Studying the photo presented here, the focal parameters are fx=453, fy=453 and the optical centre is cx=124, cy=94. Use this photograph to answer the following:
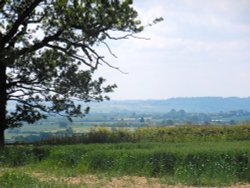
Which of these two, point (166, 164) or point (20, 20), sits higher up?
point (20, 20)

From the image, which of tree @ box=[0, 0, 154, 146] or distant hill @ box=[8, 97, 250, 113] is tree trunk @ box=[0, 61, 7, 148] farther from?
distant hill @ box=[8, 97, 250, 113]

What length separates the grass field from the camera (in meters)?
11.5

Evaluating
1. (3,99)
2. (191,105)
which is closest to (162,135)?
(3,99)

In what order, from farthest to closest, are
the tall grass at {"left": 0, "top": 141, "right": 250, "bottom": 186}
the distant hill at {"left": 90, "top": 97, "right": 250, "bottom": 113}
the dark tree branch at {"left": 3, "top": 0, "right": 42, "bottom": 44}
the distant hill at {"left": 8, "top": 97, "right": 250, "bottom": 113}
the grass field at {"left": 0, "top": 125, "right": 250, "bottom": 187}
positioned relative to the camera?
the distant hill at {"left": 90, "top": 97, "right": 250, "bottom": 113}, the distant hill at {"left": 8, "top": 97, "right": 250, "bottom": 113}, the dark tree branch at {"left": 3, "top": 0, "right": 42, "bottom": 44}, the tall grass at {"left": 0, "top": 141, "right": 250, "bottom": 186}, the grass field at {"left": 0, "top": 125, "right": 250, "bottom": 187}

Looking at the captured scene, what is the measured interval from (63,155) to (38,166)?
0.86 meters

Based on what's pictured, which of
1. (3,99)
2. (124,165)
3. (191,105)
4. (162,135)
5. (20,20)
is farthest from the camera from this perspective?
(191,105)

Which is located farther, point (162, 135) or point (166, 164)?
point (162, 135)

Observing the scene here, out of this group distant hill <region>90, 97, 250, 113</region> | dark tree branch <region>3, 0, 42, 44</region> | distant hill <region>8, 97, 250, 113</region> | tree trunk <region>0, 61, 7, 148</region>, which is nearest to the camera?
dark tree branch <region>3, 0, 42, 44</region>

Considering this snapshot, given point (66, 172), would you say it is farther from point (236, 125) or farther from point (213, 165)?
point (236, 125)

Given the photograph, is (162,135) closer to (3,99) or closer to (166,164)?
(166,164)

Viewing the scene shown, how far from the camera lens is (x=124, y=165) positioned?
12961 mm

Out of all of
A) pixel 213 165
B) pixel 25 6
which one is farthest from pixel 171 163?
pixel 25 6

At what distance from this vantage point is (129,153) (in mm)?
13266

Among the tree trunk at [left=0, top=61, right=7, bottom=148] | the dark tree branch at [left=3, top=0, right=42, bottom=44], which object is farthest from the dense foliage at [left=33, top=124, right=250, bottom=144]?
the dark tree branch at [left=3, top=0, right=42, bottom=44]
